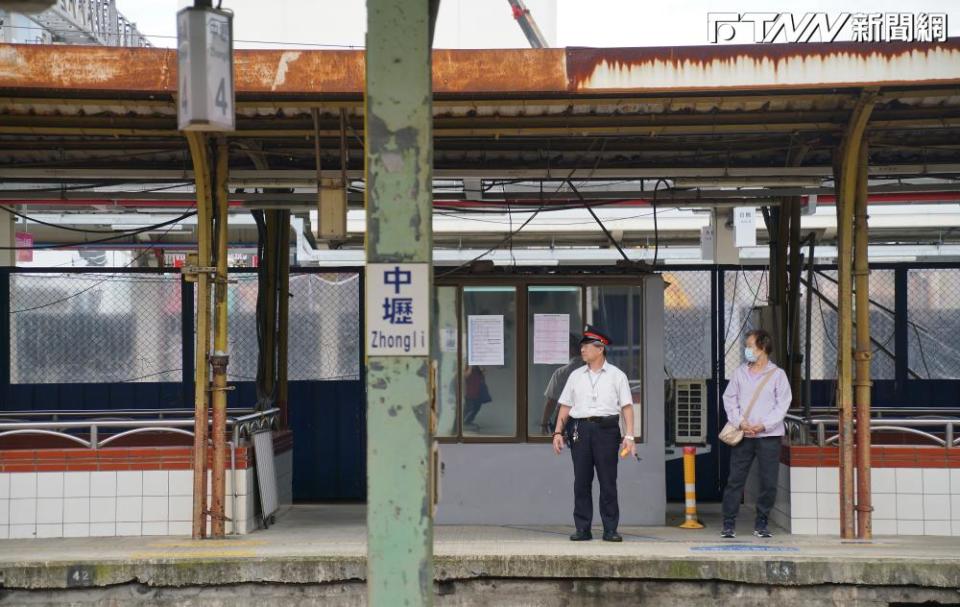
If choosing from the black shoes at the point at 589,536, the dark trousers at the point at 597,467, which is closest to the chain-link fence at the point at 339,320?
the dark trousers at the point at 597,467

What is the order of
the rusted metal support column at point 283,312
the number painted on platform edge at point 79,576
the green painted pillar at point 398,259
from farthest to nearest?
1. the rusted metal support column at point 283,312
2. the number painted on platform edge at point 79,576
3. the green painted pillar at point 398,259

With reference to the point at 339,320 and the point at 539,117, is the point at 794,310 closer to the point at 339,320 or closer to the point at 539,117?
the point at 539,117

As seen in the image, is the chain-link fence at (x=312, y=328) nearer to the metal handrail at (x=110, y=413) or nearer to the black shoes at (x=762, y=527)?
the metal handrail at (x=110, y=413)

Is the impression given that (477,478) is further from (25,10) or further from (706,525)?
(25,10)

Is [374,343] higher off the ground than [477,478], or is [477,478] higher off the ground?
[374,343]

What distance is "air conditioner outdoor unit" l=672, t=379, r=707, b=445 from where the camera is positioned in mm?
11848

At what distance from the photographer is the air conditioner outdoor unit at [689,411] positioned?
38.9 ft

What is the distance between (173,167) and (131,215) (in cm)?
910

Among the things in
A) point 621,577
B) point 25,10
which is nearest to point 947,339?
point 621,577

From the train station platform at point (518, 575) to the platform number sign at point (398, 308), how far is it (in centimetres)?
388

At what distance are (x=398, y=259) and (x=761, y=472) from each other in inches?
217

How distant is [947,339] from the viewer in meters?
13.1

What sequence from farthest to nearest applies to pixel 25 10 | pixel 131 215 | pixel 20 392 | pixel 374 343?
1. pixel 131 215
2. pixel 20 392
3. pixel 374 343
4. pixel 25 10

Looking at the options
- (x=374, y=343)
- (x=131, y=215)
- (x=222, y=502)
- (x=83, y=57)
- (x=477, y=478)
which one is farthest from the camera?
(x=131, y=215)
